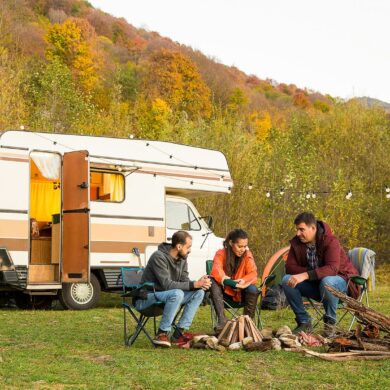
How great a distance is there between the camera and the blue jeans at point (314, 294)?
722 centimetres

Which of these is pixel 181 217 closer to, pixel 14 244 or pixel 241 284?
pixel 14 244

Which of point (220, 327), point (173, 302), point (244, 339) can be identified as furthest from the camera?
point (220, 327)

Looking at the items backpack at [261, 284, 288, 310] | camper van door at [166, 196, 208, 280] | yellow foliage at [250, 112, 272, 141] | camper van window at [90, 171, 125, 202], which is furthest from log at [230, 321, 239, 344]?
yellow foliage at [250, 112, 272, 141]

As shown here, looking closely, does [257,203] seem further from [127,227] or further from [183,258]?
[183,258]

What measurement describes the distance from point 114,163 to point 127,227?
1005 millimetres

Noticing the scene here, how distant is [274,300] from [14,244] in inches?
147

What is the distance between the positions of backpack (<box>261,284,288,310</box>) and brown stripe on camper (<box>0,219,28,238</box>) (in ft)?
11.5

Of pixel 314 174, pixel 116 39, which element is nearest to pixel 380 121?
pixel 314 174

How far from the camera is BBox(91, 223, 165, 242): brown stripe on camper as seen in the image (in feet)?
38.8

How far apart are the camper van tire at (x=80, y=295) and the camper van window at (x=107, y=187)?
4.00 feet

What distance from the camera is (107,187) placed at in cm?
1221

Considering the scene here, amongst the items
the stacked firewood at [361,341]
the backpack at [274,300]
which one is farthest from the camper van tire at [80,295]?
the stacked firewood at [361,341]

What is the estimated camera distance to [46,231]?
40.7 feet

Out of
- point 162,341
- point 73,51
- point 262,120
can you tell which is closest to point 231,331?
point 162,341
